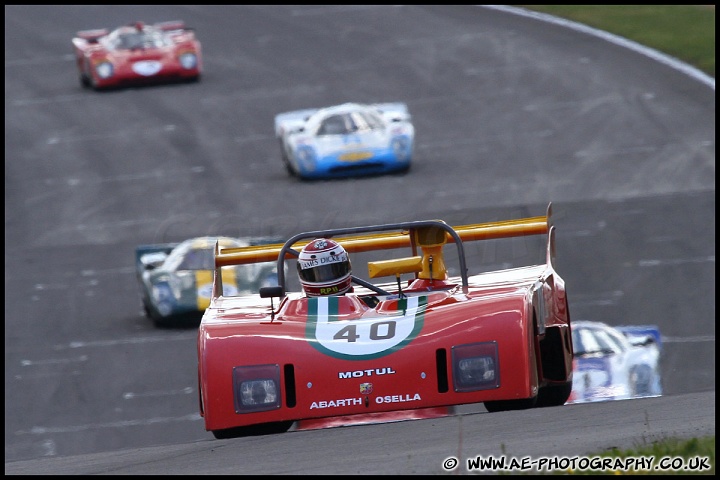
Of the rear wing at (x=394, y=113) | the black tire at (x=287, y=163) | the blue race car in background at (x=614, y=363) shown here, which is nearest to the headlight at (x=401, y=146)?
the rear wing at (x=394, y=113)

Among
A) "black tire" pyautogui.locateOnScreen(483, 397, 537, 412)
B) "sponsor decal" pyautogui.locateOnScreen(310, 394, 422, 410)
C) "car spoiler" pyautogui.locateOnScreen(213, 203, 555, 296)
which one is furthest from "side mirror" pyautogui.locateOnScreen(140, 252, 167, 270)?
"sponsor decal" pyautogui.locateOnScreen(310, 394, 422, 410)

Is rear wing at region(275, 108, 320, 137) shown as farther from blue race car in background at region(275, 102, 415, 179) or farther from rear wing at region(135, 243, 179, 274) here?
rear wing at region(135, 243, 179, 274)

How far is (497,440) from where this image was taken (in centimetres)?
709

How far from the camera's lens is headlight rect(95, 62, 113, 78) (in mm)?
30984

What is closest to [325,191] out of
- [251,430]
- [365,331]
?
[251,430]

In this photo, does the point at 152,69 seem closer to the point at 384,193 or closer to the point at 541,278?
the point at 384,193

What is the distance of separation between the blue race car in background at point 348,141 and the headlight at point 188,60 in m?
6.63

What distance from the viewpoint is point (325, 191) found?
81.0 feet

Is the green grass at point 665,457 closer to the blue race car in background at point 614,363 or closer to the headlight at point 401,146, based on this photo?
the blue race car in background at point 614,363

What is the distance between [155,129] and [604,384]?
1728 cm

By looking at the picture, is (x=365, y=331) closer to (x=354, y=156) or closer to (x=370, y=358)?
(x=370, y=358)

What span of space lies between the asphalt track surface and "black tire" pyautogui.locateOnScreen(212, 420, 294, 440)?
20 cm

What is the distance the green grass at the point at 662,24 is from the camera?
31.3m

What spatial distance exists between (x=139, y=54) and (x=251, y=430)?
76.0 ft
